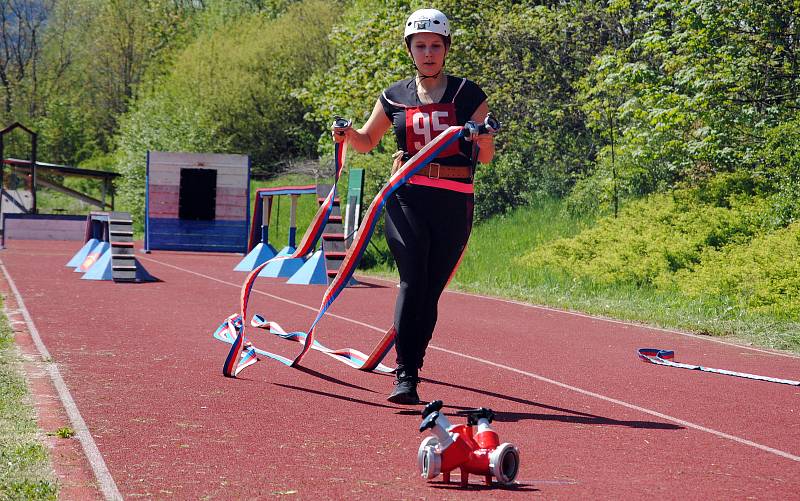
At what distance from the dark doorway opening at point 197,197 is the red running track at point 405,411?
64.6ft

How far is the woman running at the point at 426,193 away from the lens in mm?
6730

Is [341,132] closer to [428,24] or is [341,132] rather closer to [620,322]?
[428,24]

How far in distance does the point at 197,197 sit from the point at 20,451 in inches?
1107

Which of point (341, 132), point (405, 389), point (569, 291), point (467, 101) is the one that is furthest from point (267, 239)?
point (405, 389)

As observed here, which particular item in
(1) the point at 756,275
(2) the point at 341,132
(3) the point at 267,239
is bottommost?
(3) the point at 267,239

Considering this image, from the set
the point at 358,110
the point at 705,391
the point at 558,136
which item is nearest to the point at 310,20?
the point at 358,110

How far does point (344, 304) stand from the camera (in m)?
14.8

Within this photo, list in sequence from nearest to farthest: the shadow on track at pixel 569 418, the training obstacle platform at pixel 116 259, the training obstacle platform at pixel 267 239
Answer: the shadow on track at pixel 569 418, the training obstacle platform at pixel 116 259, the training obstacle platform at pixel 267 239

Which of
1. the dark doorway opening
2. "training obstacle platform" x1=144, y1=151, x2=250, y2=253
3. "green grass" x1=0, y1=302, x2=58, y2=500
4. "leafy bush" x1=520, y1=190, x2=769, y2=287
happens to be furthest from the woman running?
the dark doorway opening

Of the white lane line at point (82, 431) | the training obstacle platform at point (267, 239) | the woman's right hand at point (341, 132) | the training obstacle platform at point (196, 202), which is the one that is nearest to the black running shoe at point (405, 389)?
the woman's right hand at point (341, 132)

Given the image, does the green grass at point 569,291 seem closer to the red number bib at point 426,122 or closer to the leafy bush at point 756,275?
the leafy bush at point 756,275

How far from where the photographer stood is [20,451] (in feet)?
16.2

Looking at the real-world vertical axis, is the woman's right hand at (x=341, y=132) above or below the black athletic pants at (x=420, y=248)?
above

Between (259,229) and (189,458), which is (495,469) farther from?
(259,229)
